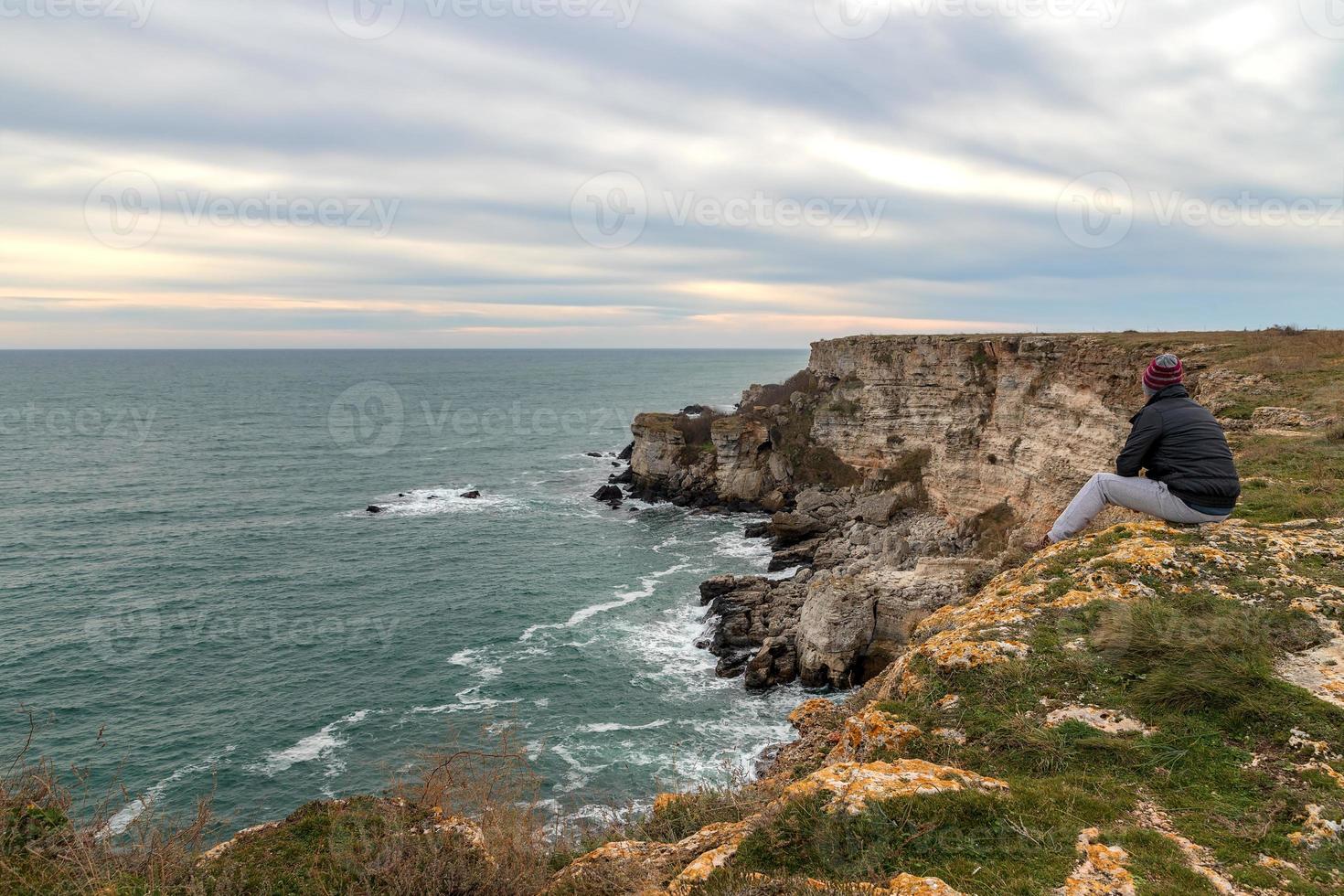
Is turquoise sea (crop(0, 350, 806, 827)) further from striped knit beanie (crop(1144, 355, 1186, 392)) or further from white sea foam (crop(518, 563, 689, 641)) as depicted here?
striped knit beanie (crop(1144, 355, 1186, 392))

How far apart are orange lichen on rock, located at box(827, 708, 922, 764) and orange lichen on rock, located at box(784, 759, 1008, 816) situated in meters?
0.42

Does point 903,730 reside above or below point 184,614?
above

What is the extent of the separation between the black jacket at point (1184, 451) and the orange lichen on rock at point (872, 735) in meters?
4.12

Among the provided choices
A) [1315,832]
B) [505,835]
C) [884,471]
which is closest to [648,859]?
[505,835]

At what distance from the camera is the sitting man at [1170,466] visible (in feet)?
23.9

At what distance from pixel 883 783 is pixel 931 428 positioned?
42.2 metres

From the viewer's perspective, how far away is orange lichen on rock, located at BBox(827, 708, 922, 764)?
591cm

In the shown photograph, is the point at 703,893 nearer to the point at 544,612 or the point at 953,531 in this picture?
the point at 544,612

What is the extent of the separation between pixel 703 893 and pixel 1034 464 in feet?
108

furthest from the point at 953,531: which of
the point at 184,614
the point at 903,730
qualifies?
the point at 184,614

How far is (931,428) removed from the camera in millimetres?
44188

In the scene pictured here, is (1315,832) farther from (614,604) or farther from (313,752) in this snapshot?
(614,604)

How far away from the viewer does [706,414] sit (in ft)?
217

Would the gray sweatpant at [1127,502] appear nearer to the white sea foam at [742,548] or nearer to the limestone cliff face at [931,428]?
the limestone cliff face at [931,428]
